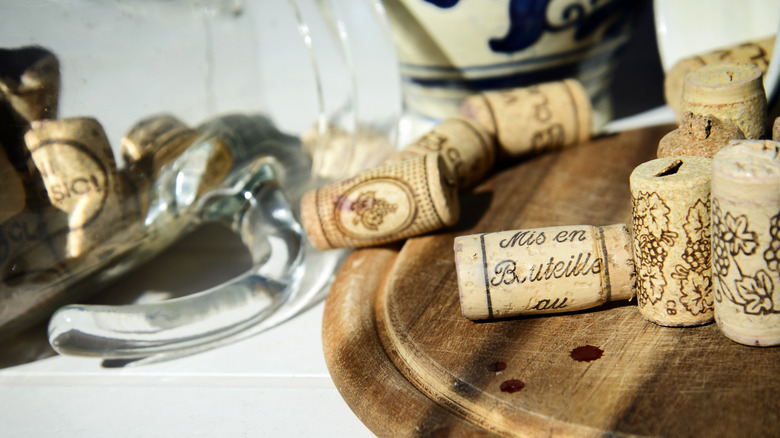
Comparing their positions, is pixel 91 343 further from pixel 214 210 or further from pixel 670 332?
pixel 670 332

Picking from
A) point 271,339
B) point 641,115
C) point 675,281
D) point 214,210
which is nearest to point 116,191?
point 214,210

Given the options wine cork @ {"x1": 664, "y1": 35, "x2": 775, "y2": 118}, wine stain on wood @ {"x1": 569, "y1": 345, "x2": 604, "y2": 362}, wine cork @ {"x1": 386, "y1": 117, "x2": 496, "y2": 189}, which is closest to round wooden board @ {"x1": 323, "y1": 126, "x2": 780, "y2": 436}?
wine stain on wood @ {"x1": 569, "y1": 345, "x2": 604, "y2": 362}

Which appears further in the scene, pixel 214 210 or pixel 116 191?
pixel 214 210

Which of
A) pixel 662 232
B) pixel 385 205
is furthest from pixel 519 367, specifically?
pixel 385 205

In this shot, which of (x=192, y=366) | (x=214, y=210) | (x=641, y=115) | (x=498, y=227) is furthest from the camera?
(x=641, y=115)

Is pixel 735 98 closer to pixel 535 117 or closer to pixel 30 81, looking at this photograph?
pixel 535 117
